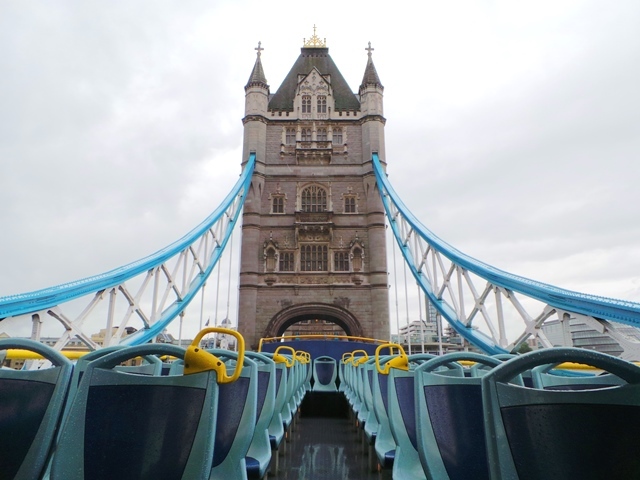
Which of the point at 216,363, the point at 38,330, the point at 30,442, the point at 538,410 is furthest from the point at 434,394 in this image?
the point at 38,330

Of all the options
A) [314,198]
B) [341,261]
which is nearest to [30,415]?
[341,261]

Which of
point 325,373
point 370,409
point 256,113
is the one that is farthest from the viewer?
point 256,113

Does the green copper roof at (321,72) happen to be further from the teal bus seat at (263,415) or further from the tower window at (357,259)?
the teal bus seat at (263,415)

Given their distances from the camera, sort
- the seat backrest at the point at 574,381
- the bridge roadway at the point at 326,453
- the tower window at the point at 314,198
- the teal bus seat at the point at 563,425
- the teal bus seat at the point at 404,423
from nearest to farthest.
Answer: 1. the teal bus seat at the point at 563,425
2. the seat backrest at the point at 574,381
3. the teal bus seat at the point at 404,423
4. the bridge roadway at the point at 326,453
5. the tower window at the point at 314,198

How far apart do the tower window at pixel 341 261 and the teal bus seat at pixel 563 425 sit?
1763 centimetres

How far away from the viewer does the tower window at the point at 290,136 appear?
21000 millimetres

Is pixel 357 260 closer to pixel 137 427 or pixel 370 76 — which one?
pixel 370 76

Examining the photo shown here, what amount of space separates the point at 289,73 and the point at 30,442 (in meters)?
24.4

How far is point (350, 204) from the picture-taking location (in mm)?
20016

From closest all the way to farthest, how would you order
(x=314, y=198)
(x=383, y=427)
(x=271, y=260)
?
1. (x=383, y=427)
2. (x=271, y=260)
3. (x=314, y=198)

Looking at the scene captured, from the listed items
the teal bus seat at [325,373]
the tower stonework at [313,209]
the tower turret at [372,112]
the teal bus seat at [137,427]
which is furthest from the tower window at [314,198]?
the teal bus seat at [137,427]

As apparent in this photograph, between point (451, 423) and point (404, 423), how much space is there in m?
0.77

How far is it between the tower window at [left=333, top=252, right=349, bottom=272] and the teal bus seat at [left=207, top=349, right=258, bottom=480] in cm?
1690

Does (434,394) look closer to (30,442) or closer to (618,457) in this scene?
(618,457)
